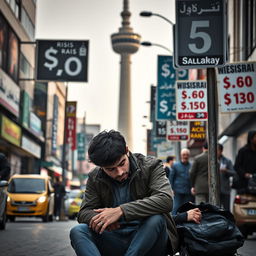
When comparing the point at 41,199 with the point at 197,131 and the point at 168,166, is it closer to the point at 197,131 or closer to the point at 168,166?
the point at 197,131

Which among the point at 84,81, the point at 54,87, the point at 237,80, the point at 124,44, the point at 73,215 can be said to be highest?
the point at 124,44

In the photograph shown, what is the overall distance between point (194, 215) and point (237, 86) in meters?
5.82

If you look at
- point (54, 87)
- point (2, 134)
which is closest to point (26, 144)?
point (2, 134)

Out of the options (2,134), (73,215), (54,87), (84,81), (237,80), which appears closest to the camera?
(237,80)

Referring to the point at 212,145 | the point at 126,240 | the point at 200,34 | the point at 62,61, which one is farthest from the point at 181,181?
the point at 126,240

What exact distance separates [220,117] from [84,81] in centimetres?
1134

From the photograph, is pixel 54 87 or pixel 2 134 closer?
pixel 2 134

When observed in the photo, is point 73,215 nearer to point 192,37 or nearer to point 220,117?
point 220,117

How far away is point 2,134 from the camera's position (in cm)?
3453

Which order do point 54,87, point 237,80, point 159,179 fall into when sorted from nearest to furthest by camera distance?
point 159,179 → point 237,80 → point 54,87

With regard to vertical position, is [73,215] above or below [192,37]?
below

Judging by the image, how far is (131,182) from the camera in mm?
5043

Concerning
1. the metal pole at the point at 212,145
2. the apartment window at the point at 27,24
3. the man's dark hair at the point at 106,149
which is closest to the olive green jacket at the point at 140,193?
the man's dark hair at the point at 106,149

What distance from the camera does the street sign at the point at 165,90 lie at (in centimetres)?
2431
